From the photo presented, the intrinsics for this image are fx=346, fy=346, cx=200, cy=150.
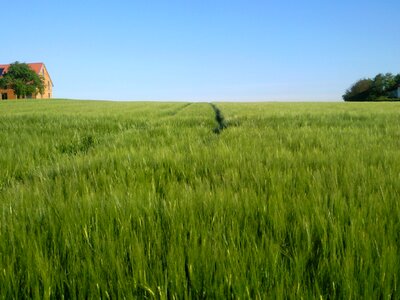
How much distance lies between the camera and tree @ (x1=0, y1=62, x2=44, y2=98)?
224ft

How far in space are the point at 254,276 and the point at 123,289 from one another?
0.35 m

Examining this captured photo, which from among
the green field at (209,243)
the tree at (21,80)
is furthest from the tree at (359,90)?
the green field at (209,243)

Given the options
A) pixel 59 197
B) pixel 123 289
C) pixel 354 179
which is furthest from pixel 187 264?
pixel 354 179

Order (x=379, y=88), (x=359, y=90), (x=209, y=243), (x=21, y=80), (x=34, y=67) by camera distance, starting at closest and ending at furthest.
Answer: (x=209, y=243) → (x=21, y=80) → (x=34, y=67) → (x=379, y=88) → (x=359, y=90)

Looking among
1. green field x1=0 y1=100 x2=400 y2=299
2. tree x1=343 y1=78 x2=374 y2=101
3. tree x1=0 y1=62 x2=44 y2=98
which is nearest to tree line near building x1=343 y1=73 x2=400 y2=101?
tree x1=343 y1=78 x2=374 y2=101

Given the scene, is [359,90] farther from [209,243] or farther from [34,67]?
[209,243]

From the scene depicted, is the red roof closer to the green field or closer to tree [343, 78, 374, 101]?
tree [343, 78, 374, 101]

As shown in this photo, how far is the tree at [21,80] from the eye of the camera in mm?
68125

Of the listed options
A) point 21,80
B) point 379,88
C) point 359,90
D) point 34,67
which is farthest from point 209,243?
point 359,90

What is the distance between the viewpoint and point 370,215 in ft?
4.35

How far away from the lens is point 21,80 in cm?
6919

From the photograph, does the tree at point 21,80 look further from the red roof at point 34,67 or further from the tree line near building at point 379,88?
the tree line near building at point 379,88

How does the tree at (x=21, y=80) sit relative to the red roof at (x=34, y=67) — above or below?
below

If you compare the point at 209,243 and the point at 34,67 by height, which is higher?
the point at 34,67
